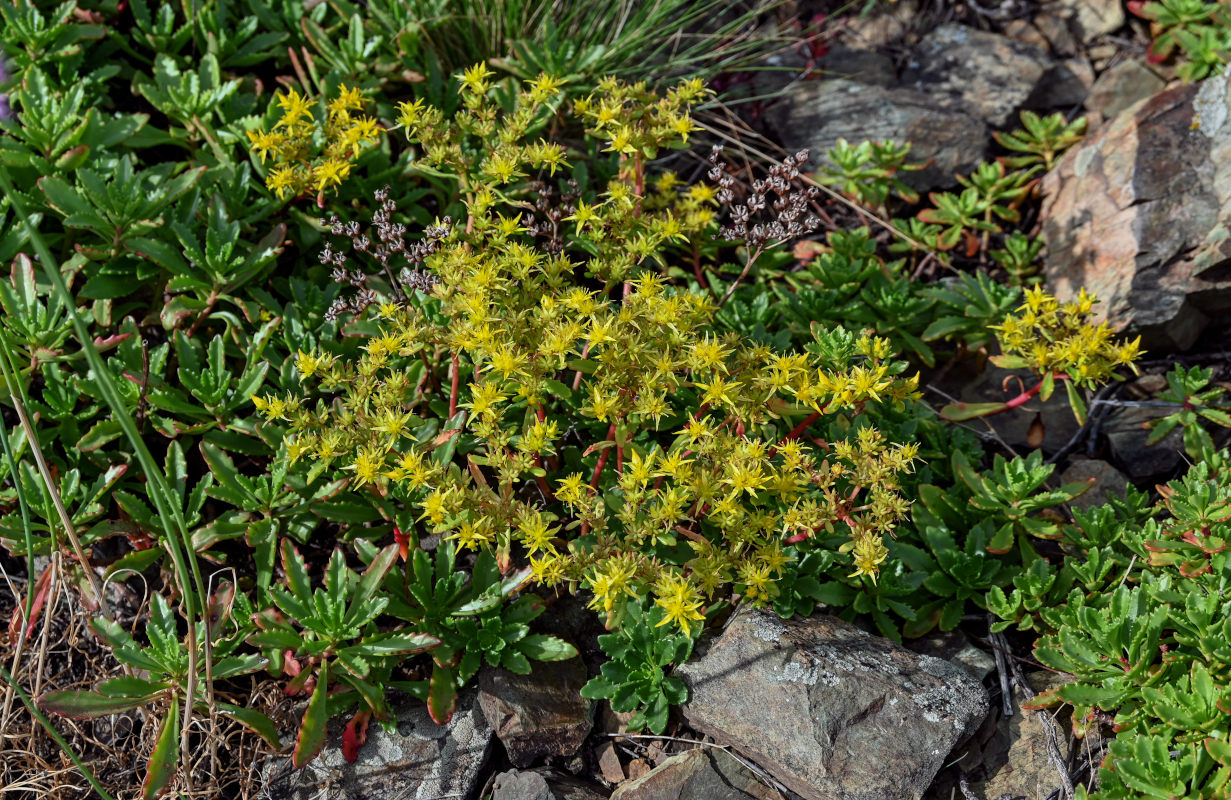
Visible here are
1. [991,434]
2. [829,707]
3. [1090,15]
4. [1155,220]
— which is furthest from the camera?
[1090,15]

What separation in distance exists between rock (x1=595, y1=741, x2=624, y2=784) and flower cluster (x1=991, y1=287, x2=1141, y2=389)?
66.3 inches

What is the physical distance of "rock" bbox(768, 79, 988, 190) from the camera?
426 cm

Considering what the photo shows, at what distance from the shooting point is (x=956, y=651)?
9.41ft

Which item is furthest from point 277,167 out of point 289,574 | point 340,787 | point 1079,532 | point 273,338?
point 1079,532

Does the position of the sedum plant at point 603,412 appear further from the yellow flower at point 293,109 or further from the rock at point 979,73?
the rock at point 979,73

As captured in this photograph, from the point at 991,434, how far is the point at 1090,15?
2700mm

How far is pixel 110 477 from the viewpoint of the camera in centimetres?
282

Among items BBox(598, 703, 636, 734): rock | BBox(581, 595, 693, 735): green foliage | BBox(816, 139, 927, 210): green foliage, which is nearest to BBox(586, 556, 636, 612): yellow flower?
BBox(581, 595, 693, 735): green foliage

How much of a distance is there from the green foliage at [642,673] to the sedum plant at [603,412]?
0.09 meters

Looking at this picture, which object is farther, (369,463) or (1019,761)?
(1019,761)

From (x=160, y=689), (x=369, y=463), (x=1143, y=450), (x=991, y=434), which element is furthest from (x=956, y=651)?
(x=160, y=689)

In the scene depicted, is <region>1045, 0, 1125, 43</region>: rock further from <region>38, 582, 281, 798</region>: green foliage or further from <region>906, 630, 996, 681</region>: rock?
<region>38, 582, 281, 798</region>: green foliage

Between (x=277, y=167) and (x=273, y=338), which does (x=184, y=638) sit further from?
(x=277, y=167)

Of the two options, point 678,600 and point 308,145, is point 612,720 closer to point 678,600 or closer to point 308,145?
point 678,600
